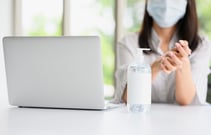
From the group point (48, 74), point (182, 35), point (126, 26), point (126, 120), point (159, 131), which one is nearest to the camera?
point (159, 131)

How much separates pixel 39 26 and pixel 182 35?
1873mm

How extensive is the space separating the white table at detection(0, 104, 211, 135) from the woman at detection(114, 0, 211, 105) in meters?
0.41

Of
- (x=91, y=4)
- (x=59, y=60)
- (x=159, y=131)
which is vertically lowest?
(x=159, y=131)

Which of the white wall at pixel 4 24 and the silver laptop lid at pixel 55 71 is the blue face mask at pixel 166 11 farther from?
the white wall at pixel 4 24

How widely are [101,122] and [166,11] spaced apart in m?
1.06

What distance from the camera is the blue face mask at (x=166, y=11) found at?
2068 millimetres

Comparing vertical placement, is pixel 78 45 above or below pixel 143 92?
above

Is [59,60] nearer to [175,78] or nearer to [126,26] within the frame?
[175,78]

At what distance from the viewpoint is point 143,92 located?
1.40 meters

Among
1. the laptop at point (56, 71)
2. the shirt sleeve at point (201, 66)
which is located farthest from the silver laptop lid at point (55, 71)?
the shirt sleeve at point (201, 66)

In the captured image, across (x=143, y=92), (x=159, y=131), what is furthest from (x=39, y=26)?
(x=159, y=131)

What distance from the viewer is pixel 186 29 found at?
2.14 metres

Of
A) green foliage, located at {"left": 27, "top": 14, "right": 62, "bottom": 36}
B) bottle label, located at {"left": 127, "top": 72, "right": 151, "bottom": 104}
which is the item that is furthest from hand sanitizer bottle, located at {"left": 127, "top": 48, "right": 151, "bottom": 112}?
green foliage, located at {"left": 27, "top": 14, "right": 62, "bottom": 36}

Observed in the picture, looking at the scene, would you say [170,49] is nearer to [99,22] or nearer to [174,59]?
[174,59]
